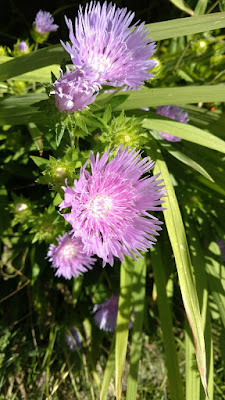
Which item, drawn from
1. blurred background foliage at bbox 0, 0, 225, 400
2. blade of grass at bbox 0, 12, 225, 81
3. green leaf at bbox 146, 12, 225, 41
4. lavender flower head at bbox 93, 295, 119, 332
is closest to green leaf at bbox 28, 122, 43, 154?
blurred background foliage at bbox 0, 0, 225, 400

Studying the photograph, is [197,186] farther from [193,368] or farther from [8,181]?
[8,181]

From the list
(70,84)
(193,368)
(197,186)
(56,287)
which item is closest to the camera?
(70,84)

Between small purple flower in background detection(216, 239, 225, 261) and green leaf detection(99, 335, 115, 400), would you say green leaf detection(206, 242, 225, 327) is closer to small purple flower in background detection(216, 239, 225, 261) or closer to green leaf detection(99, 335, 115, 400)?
small purple flower in background detection(216, 239, 225, 261)

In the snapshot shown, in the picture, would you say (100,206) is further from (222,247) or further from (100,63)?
(222,247)

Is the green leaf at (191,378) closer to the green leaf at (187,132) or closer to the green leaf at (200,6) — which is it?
the green leaf at (187,132)

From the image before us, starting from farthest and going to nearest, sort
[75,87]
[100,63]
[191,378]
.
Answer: [191,378], [100,63], [75,87]

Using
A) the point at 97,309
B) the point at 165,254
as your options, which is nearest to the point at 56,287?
A: the point at 97,309

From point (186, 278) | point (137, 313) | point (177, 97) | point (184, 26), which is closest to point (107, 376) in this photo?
point (137, 313)
